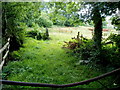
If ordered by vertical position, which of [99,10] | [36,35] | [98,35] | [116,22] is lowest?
[36,35]

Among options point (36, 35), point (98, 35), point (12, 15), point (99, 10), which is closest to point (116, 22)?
point (99, 10)

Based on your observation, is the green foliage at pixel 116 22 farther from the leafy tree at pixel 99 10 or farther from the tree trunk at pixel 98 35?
the tree trunk at pixel 98 35

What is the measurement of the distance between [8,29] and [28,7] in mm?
2505

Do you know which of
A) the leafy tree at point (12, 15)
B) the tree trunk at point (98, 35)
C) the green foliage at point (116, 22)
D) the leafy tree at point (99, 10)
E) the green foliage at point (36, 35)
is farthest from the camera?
the green foliage at point (36, 35)

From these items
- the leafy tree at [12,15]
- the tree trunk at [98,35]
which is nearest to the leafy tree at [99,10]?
the tree trunk at [98,35]

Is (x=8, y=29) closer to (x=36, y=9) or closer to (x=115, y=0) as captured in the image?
(x=36, y=9)

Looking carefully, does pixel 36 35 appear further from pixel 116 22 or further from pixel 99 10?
pixel 116 22

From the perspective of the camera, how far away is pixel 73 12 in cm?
850

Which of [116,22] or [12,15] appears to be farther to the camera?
[12,15]

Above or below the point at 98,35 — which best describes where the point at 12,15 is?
above

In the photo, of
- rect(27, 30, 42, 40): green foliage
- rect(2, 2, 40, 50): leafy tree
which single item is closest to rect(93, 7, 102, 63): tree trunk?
rect(2, 2, 40, 50): leafy tree

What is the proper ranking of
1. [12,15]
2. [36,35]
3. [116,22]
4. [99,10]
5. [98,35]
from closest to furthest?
[116,22]
[99,10]
[98,35]
[12,15]
[36,35]

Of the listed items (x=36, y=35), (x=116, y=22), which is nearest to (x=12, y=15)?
(x=116, y=22)

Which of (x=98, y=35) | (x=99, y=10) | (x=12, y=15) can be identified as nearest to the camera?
(x=99, y=10)
